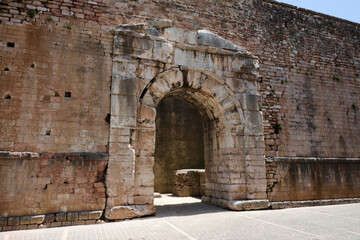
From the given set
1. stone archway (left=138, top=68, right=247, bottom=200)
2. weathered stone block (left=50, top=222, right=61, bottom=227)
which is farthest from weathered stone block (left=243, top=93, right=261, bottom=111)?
weathered stone block (left=50, top=222, right=61, bottom=227)

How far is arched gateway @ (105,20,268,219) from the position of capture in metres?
5.63

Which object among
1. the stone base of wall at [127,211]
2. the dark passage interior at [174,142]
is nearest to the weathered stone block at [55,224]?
the stone base of wall at [127,211]

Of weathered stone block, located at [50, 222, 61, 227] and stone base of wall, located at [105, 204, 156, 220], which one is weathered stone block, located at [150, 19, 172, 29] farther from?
weathered stone block, located at [50, 222, 61, 227]

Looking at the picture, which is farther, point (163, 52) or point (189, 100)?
point (189, 100)

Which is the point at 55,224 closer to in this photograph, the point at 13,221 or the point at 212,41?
the point at 13,221

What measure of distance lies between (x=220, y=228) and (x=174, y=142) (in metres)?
8.45

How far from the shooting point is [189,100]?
787 centimetres

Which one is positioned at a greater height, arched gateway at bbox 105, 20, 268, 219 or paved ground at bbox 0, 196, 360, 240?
arched gateway at bbox 105, 20, 268, 219

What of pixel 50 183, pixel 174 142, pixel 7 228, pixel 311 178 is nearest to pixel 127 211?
pixel 50 183

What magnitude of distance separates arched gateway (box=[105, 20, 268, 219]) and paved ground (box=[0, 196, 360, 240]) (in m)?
0.63

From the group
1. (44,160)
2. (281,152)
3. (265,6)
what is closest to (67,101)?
(44,160)

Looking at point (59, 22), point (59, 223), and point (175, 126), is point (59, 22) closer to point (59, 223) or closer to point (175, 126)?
point (59, 223)

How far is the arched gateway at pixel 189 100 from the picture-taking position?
5.63 m

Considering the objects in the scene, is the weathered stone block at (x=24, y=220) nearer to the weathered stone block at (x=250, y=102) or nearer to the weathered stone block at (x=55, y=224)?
the weathered stone block at (x=55, y=224)
